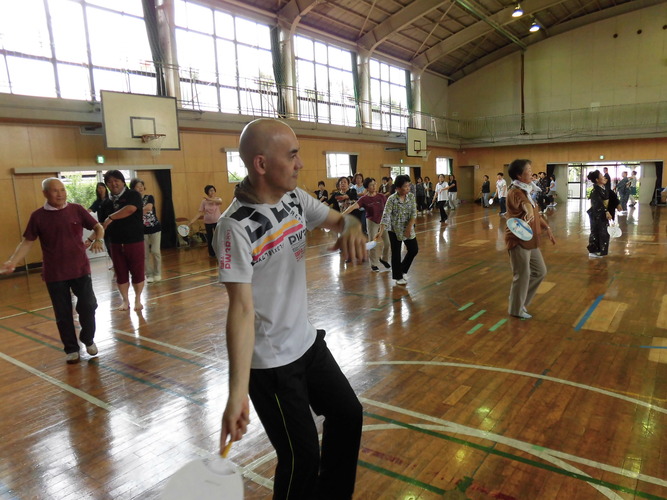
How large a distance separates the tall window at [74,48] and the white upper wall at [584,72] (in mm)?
21587

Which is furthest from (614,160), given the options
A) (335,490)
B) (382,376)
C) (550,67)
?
(335,490)

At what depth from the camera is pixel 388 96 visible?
2459 centimetres

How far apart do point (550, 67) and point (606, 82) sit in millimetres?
3135

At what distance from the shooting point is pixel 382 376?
4.19m

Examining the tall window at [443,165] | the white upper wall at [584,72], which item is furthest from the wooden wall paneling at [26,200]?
the white upper wall at [584,72]

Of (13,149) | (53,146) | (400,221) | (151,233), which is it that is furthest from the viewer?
(53,146)

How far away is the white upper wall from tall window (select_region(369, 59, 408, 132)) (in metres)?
5.88

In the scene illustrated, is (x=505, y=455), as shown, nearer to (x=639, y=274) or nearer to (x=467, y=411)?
(x=467, y=411)

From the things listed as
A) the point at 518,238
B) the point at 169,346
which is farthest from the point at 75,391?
the point at 518,238

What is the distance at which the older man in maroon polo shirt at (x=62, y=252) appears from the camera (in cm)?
460

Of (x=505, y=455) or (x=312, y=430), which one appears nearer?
(x=312, y=430)

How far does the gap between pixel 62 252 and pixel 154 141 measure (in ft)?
28.0

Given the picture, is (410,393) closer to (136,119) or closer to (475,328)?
(475,328)

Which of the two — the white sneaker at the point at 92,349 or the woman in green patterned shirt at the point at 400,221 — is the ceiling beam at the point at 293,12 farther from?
the white sneaker at the point at 92,349
